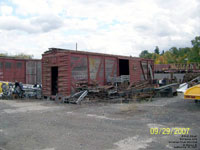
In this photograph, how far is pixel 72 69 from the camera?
13.4 meters

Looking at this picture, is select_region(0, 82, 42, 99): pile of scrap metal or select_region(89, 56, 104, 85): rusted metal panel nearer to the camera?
select_region(89, 56, 104, 85): rusted metal panel

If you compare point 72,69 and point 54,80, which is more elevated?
point 72,69

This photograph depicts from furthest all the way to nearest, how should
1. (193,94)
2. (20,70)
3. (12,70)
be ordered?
(20,70)
(12,70)
(193,94)

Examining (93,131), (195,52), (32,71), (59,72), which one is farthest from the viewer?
(195,52)

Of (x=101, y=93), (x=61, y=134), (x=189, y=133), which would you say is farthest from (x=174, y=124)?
(x=101, y=93)

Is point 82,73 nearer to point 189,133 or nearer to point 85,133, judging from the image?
point 85,133

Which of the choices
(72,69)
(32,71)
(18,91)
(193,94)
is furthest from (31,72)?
(193,94)

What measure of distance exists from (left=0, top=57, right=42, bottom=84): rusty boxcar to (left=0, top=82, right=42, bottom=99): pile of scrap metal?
540 cm

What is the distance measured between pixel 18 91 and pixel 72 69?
194 inches

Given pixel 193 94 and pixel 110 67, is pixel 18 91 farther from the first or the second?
pixel 193 94

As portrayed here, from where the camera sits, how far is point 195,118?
7.93m

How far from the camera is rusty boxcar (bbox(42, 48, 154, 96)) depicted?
1329 cm

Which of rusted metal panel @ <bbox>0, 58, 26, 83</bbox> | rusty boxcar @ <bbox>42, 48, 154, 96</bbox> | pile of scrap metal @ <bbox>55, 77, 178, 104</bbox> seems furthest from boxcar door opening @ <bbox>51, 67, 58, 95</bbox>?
rusted metal panel @ <bbox>0, 58, 26, 83</bbox>

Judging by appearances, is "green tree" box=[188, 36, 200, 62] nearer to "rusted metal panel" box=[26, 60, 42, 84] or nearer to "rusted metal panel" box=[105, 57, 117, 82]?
"rusted metal panel" box=[105, 57, 117, 82]
